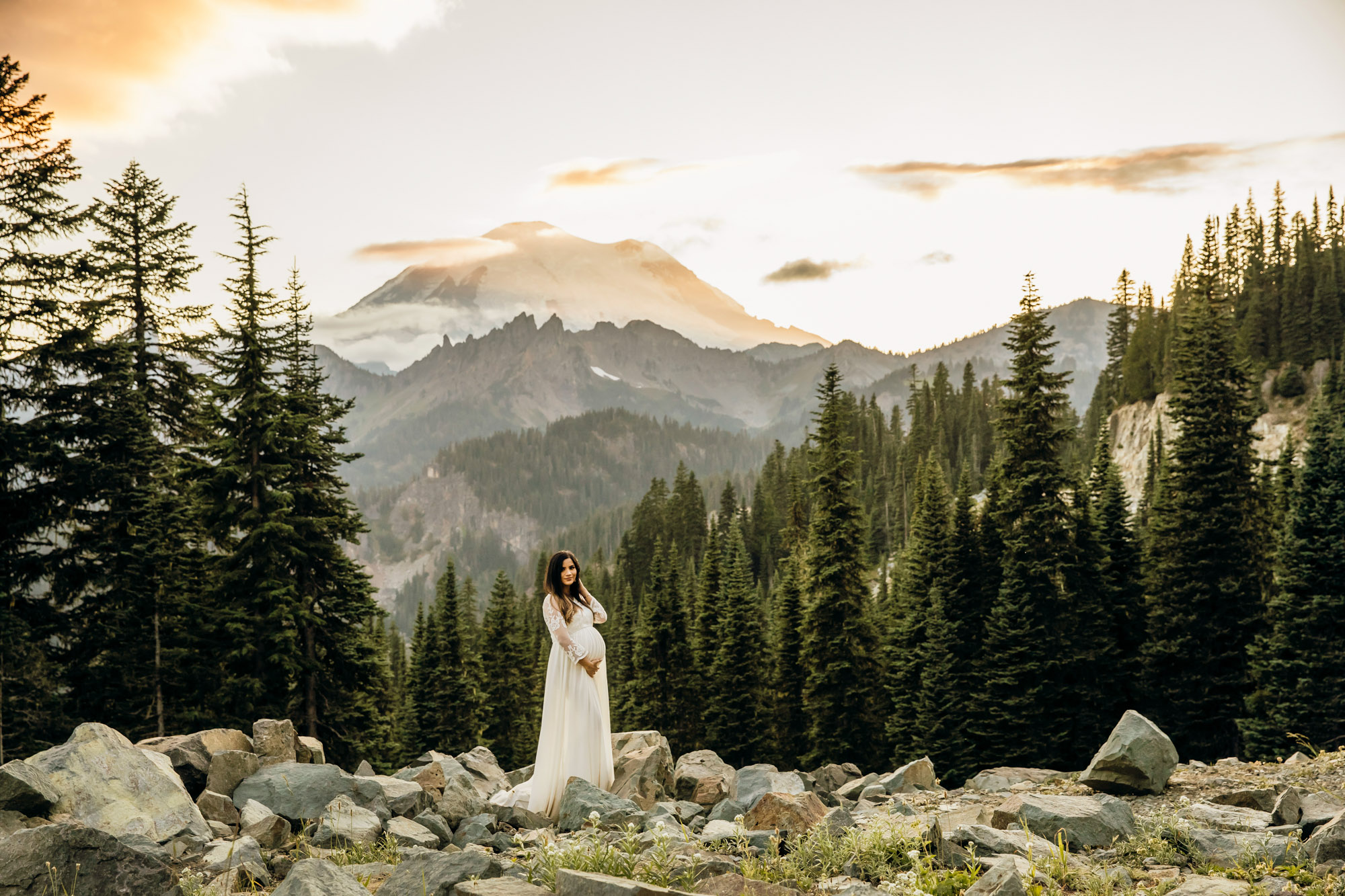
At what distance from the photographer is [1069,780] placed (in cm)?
1292

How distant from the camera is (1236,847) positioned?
23.3ft

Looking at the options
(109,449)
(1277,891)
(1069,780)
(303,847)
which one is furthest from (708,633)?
(1277,891)

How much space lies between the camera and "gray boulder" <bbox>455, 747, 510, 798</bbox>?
14.2m

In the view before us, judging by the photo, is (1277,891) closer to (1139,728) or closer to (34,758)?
(1139,728)

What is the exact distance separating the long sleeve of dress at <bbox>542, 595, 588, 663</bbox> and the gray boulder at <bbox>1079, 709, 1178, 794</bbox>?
730cm

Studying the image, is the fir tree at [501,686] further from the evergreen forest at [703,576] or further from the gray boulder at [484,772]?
the gray boulder at [484,772]

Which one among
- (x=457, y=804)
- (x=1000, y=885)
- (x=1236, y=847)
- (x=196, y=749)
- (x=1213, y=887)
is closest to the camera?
(x=1000, y=885)

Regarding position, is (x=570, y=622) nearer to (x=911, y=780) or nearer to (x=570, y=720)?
(x=570, y=720)

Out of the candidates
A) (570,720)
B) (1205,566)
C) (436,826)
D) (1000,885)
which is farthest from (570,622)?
(1205,566)

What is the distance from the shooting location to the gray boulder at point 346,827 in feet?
29.2

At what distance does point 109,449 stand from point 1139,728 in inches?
1088

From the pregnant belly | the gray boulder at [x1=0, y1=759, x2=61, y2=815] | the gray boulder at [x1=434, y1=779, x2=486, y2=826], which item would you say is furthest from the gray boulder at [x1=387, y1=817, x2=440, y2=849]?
the gray boulder at [x1=0, y1=759, x2=61, y2=815]

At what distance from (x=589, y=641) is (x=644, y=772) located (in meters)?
2.71

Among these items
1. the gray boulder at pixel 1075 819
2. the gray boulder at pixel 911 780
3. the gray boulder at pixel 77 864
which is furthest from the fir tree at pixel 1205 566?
the gray boulder at pixel 77 864
